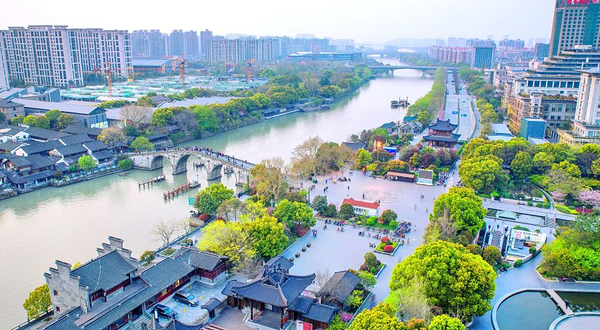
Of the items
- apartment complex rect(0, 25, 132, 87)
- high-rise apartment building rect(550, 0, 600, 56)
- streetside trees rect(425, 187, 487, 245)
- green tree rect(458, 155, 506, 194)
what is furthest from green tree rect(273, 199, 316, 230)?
apartment complex rect(0, 25, 132, 87)

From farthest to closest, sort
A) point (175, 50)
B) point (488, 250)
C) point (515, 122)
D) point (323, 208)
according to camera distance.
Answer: point (175, 50) → point (515, 122) → point (323, 208) → point (488, 250)

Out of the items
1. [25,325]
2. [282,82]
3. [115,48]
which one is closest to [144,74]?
[115,48]

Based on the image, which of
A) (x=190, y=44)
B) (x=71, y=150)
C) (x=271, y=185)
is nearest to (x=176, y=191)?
(x=271, y=185)

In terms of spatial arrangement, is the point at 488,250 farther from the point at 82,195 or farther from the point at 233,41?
the point at 233,41

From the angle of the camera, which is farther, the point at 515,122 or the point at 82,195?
the point at 515,122

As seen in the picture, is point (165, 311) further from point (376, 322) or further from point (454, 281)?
point (454, 281)

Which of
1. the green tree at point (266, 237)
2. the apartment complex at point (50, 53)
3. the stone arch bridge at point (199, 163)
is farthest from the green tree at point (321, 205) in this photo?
the apartment complex at point (50, 53)

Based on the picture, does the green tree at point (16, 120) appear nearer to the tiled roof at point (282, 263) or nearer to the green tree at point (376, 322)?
the tiled roof at point (282, 263)
